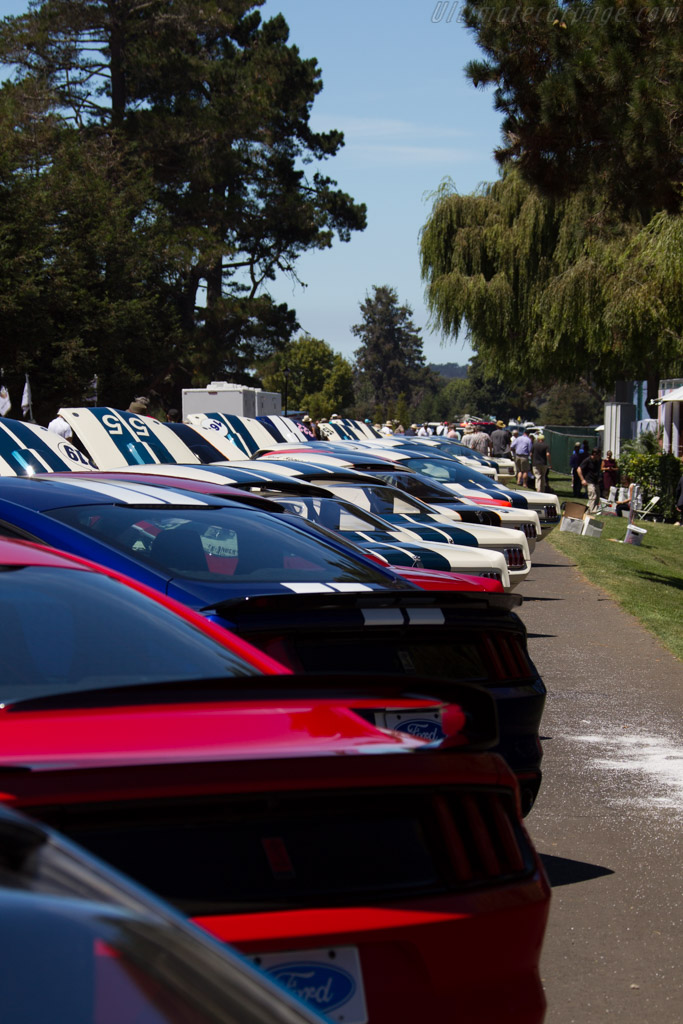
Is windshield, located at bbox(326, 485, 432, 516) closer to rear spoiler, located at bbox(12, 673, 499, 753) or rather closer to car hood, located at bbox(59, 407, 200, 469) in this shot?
car hood, located at bbox(59, 407, 200, 469)

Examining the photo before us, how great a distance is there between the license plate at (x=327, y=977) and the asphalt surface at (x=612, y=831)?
1.83 metres

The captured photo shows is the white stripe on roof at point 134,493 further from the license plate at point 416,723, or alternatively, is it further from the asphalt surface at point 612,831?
the license plate at point 416,723

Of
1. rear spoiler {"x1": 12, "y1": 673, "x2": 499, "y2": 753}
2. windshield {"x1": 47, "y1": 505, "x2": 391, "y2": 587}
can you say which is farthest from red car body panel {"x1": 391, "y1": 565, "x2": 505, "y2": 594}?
rear spoiler {"x1": 12, "y1": 673, "x2": 499, "y2": 753}

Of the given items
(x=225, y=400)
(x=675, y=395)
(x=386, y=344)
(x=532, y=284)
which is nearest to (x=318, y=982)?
(x=675, y=395)

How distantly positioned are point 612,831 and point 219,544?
2369 millimetres

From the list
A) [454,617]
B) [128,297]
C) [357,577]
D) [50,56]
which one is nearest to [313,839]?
[454,617]

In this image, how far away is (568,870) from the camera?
216 inches

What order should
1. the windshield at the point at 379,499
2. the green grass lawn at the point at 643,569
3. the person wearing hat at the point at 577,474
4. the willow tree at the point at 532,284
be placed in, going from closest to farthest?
the windshield at the point at 379,499 → the green grass lawn at the point at 643,569 → the willow tree at the point at 532,284 → the person wearing hat at the point at 577,474

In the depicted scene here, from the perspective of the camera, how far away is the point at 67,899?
4.71 ft

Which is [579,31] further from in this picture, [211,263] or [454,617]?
[211,263]

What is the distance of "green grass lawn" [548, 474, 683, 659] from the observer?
45.0 ft

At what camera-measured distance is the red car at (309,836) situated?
237 cm

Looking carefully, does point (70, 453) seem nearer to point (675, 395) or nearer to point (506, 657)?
point (506, 657)

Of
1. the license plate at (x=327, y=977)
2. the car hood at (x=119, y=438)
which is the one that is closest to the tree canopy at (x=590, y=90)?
the car hood at (x=119, y=438)
